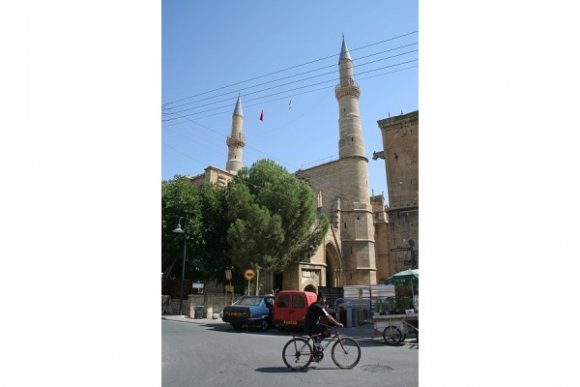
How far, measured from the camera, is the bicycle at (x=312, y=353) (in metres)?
6.30

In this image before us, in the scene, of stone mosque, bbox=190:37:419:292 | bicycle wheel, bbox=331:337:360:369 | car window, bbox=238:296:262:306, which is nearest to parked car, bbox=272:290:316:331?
car window, bbox=238:296:262:306

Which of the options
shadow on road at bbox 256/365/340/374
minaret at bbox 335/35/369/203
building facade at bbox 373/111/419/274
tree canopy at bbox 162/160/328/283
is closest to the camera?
shadow on road at bbox 256/365/340/374

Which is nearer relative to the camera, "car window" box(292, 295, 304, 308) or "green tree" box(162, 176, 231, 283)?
"car window" box(292, 295, 304, 308)

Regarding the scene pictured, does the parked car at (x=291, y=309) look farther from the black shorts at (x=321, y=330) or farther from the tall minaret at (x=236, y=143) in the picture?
the tall minaret at (x=236, y=143)

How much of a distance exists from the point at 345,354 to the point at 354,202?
29.4 m

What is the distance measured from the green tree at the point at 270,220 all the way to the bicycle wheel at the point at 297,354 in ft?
50.0

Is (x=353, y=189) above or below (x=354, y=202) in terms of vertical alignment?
above

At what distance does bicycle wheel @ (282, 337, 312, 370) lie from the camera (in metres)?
6.29

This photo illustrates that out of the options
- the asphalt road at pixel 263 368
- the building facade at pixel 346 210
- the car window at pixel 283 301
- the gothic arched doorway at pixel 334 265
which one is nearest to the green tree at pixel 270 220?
the building facade at pixel 346 210

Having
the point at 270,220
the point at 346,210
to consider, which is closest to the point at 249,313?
the point at 270,220

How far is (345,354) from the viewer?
6.50 metres

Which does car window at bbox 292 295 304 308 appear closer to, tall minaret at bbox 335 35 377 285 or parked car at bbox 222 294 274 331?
parked car at bbox 222 294 274 331

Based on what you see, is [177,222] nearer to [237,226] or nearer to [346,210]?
[237,226]
